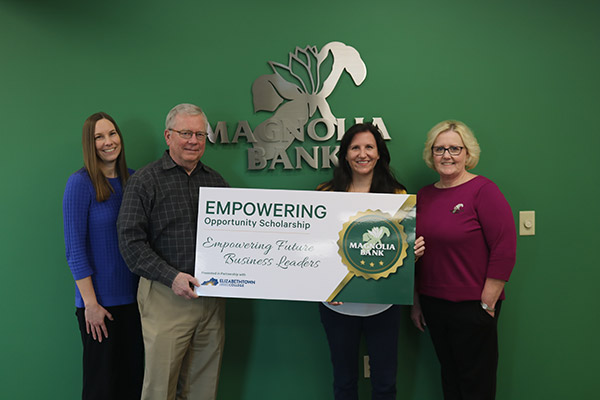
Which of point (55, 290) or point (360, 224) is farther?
point (55, 290)

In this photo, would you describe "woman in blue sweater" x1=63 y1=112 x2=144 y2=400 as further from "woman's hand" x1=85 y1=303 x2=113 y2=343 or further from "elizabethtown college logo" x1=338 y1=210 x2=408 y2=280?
"elizabethtown college logo" x1=338 y1=210 x2=408 y2=280

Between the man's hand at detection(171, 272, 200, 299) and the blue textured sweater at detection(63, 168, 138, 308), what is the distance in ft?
1.20

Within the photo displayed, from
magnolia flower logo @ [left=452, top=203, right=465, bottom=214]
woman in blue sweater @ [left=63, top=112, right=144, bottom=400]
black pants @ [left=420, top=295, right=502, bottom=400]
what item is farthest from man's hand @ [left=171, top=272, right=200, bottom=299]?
magnolia flower logo @ [left=452, top=203, right=465, bottom=214]

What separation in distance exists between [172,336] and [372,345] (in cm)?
91

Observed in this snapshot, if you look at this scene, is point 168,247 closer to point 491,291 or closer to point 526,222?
point 491,291

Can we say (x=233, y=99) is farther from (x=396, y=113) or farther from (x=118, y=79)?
(x=396, y=113)

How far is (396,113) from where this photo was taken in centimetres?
201

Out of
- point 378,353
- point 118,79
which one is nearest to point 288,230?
point 378,353

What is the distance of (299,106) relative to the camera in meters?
1.97

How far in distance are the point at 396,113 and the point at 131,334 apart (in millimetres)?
1845

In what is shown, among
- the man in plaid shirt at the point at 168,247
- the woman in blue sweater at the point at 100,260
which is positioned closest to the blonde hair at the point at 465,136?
the man in plaid shirt at the point at 168,247

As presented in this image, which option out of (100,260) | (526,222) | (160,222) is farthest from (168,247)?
(526,222)

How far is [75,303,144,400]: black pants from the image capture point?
161cm

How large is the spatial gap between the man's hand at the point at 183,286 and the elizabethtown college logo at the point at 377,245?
0.70m
